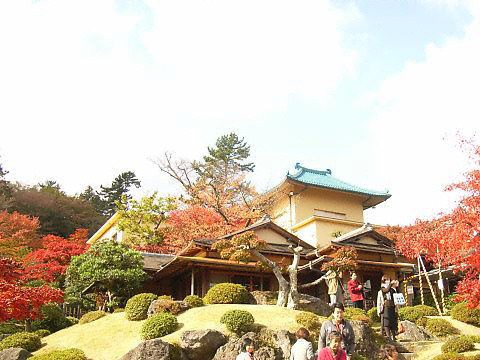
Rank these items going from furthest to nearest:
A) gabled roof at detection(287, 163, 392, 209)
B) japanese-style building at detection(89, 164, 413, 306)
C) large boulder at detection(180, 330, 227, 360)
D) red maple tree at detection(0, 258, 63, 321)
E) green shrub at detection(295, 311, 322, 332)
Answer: gabled roof at detection(287, 163, 392, 209) < japanese-style building at detection(89, 164, 413, 306) < green shrub at detection(295, 311, 322, 332) < large boulder at detection(180, 330, 227, 360) < red maple tree at detection(0, 258, 63, 321)

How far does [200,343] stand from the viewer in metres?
16.6

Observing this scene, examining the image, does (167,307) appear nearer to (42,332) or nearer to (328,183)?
(42,332)

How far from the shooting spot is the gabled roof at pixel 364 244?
27.9 metres

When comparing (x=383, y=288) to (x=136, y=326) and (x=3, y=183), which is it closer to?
(x=136, y=326)

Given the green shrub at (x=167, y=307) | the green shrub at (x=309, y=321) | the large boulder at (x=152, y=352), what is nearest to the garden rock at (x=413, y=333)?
the green shrub at (x=309, y=321)

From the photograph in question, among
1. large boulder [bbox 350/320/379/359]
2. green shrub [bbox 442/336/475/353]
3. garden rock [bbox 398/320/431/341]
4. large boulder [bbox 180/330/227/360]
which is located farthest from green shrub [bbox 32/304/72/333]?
green shrub [bbox 442/336/475/353]

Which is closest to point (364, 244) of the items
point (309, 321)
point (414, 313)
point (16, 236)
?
point (414, 313)

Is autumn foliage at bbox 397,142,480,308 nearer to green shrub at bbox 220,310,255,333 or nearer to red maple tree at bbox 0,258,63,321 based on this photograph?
green shrub at bbox 220,310,255,333

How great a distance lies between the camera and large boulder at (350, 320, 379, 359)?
17.3m

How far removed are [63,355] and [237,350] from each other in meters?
5.37

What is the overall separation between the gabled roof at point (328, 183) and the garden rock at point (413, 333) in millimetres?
15809

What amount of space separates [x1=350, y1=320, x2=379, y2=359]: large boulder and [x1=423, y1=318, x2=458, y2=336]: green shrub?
12.8 feet

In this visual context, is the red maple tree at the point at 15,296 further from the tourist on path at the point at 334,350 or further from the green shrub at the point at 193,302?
the tourist on path at the point at 334,350

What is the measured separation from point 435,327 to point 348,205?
17.4 metres
